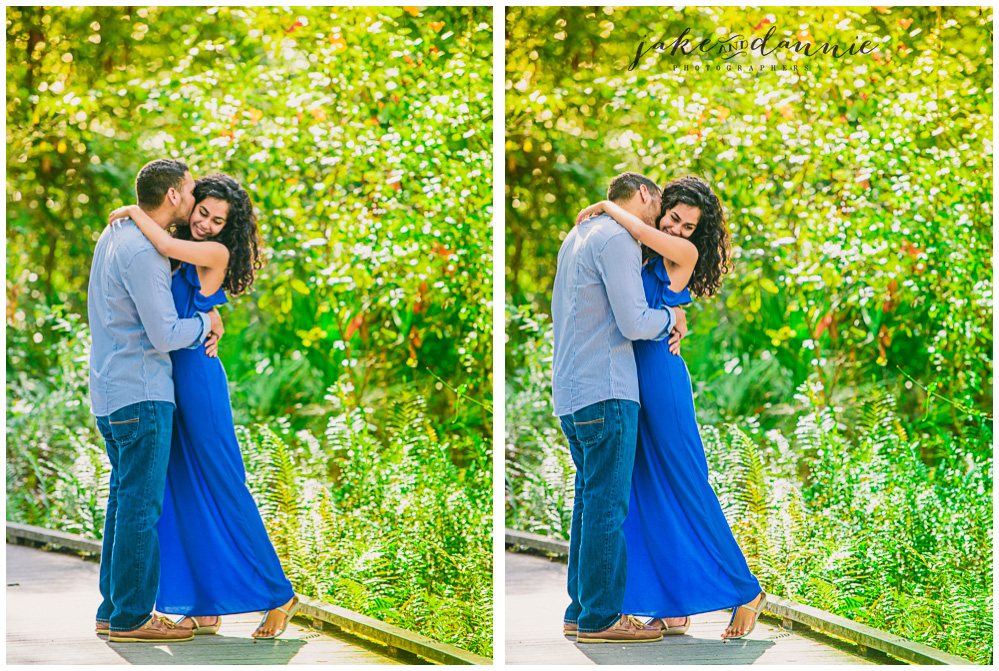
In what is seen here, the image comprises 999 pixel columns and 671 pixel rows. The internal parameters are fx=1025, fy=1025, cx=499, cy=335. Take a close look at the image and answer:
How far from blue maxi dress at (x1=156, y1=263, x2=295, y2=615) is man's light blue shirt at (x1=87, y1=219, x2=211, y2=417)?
10 centimetres

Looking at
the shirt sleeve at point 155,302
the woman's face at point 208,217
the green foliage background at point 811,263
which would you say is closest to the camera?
the shirt sleeve at point 155,302

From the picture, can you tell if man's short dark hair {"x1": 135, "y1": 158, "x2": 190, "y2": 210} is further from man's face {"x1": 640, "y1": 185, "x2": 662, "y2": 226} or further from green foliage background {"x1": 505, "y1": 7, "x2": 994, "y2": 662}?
man's face {"x1": 640, "y1": 185, "x2": 662, "y2": 226}

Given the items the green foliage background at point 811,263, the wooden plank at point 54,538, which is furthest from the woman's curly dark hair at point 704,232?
the wooden plank at point 54,538

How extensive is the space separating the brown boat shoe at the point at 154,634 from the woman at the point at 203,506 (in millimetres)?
47

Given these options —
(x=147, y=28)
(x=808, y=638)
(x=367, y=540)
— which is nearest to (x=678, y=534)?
(x=808, y=638)

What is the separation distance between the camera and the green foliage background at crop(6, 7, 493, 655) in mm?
4391

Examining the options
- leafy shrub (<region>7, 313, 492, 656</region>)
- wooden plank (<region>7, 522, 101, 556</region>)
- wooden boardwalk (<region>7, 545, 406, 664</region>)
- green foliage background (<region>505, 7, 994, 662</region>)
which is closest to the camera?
wooden boardwalk (<region>7, 545, 406, 664</region>)

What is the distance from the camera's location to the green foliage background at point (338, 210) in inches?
173

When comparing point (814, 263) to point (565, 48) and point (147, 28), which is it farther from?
point (147, 28)

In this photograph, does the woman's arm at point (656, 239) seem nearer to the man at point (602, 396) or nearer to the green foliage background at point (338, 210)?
the man at point (602, 396)

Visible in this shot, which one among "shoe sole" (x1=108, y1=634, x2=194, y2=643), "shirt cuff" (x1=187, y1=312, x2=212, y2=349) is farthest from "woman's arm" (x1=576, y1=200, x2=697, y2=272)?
"shoe sole" (x1=108, y1=634, x2=194, y2=643)

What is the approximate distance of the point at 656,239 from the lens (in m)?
4.01

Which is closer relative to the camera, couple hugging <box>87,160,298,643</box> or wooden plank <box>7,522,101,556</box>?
couple hugging <box>87,160,298,643</box>

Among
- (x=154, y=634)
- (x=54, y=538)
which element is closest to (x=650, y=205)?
(x=154, y=634)
